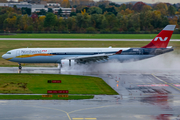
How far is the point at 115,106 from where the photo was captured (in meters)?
24.6

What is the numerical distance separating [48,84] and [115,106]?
468 inches

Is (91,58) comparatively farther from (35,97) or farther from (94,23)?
(94,23)

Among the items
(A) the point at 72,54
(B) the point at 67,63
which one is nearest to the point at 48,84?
(B) the point at 67,63

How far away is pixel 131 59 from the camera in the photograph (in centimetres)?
4569

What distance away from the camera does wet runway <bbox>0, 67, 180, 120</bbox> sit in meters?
21.7

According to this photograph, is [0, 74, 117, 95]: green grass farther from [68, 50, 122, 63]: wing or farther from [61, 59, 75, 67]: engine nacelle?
[68, 50, 122, 63]: wing

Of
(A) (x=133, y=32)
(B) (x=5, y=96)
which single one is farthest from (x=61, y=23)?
(B) (x=5, y=96)

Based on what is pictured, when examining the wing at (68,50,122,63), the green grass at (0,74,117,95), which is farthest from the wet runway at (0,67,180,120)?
the wing at (68,50,122,63)

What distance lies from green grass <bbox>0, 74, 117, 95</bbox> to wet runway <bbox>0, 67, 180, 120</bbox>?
1956mm

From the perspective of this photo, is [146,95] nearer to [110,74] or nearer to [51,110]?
[51,110]

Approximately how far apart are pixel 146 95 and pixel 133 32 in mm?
122174

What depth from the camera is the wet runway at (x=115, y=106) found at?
21719 millimetres

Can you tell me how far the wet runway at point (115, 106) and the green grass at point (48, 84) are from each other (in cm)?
196

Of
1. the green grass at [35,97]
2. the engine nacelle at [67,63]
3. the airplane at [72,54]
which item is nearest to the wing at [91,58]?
the airplane at [72,54]
